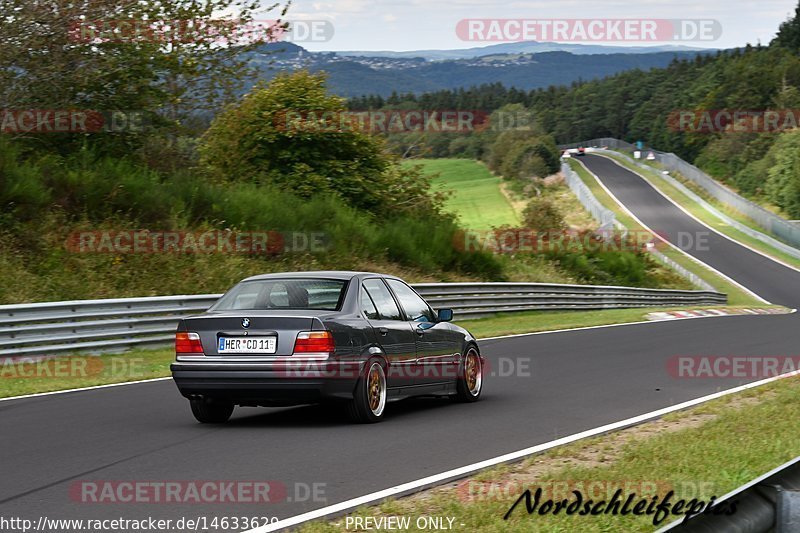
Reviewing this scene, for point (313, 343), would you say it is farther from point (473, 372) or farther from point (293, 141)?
point (293, 141)

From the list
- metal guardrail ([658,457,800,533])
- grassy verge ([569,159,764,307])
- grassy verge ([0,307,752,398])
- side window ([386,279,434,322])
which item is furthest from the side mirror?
grassy verge ([569,159,764,307])

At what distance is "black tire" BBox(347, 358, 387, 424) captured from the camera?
1042cm

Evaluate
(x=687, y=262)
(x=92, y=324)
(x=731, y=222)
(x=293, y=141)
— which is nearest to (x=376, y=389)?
(x=92, y=324)

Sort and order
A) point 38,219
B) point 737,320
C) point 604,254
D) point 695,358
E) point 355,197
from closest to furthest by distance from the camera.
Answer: point 695,358
point 38,219
point 737,320
point 355,197
point 604,254

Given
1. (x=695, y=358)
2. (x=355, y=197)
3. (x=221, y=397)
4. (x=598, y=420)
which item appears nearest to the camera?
(x=221, y=397)

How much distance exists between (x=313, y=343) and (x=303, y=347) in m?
0.09

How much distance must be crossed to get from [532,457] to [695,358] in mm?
10065

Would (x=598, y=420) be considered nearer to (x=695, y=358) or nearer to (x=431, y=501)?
(x=431, y=501)

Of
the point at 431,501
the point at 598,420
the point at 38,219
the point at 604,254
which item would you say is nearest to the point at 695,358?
the point at 598,420

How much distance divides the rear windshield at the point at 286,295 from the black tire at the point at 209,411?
0.90m

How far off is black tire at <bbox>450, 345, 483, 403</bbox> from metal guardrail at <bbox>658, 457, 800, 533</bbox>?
7.95m

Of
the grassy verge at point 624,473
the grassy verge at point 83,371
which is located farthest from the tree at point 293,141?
the grassy verge at point 624,473

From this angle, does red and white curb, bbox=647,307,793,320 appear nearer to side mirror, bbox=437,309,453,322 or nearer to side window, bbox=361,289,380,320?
side mirror, bbox=437,309,453,322

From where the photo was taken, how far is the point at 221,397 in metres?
10.2
